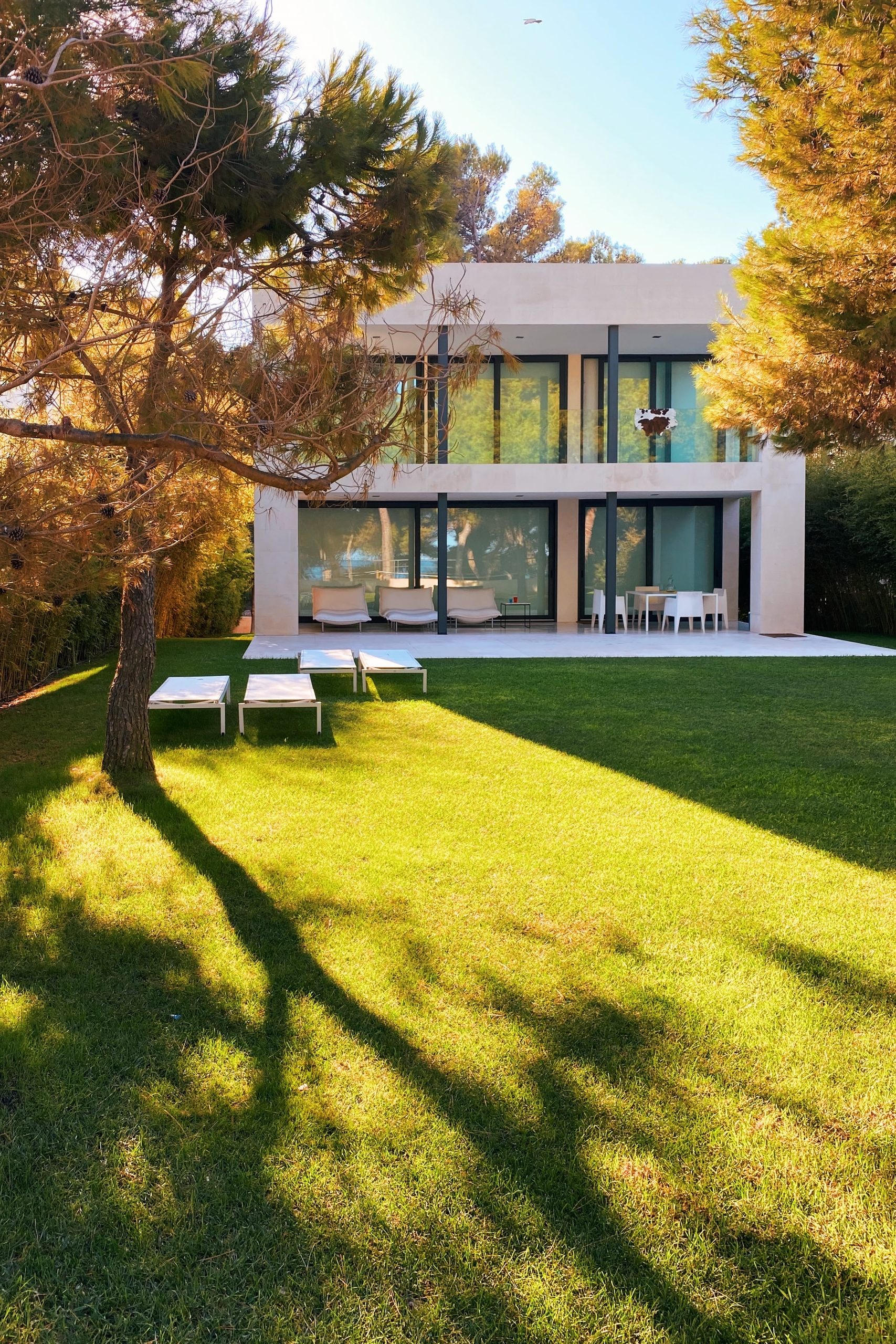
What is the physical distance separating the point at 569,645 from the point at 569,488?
3098 millimetres

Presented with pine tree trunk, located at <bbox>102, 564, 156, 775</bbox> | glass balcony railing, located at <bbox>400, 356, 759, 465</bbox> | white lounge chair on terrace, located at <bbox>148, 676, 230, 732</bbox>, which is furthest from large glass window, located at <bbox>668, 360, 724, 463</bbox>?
pine tree trunk, located at <bbox>102, 564, 156, 775</bbox>

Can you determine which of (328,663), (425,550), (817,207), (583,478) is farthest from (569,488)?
(817,207)

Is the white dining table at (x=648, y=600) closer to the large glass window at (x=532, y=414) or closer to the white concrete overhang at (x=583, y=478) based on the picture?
the white concrete overhang at (x=583, y=478)

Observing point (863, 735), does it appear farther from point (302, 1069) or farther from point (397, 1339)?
point (397, 1339)

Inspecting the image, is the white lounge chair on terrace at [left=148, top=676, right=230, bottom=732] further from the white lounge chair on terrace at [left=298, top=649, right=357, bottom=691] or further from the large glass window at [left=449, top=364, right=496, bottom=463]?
the large glass window at [left=449, top=364, right=496, bottom=463]

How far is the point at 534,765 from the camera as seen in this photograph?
21.4 feet

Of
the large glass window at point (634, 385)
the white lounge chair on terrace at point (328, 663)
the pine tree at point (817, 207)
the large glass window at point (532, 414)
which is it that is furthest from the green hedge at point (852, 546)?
the pine tree at point (817, 207)

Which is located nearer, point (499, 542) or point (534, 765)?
point (534, 765)

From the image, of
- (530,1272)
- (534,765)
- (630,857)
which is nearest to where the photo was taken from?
(530,1272)

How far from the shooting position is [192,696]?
298 inches

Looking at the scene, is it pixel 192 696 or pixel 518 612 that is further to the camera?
pixel 518 612

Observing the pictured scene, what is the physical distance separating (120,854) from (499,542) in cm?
1490

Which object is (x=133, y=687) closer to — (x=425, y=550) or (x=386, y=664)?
(x=386, y=664)

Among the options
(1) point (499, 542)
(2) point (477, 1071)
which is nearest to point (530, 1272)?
(2) point (477, 1071)
